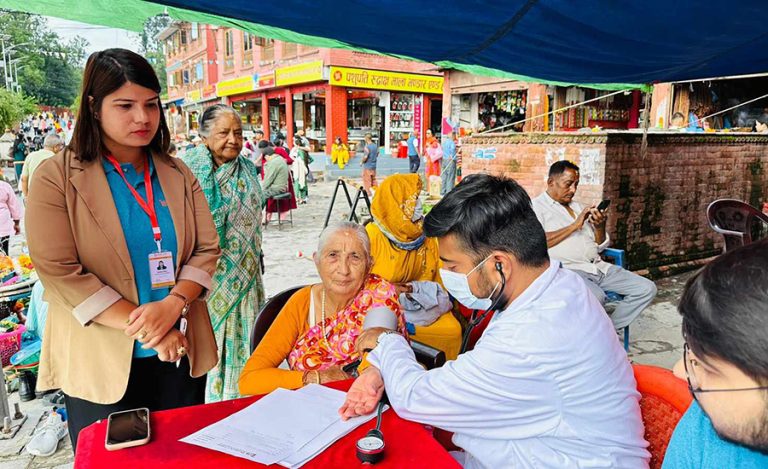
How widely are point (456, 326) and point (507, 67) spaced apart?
2121 millimetres

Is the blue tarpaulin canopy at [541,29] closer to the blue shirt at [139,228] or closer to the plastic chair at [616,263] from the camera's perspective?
the blue shirt at [139,228]

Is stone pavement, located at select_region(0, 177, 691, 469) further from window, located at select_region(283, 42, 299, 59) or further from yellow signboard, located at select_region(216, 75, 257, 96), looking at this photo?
yellow signboard, located at select_region(216, 75, 257, 96)

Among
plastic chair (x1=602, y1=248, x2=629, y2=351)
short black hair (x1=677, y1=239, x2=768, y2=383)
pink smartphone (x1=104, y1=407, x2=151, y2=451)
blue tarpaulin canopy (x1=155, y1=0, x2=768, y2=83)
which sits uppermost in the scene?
blue tarpaulin canopy (x1=155, y1=0, x2=768, y2=83)

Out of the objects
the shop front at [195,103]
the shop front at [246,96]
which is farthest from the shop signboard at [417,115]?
the shop front at [195,103]

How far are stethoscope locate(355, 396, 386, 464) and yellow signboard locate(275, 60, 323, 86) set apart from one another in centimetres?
1852

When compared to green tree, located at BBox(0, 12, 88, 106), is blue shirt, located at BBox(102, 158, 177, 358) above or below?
below

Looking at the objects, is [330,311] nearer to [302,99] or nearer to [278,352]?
[278,352]

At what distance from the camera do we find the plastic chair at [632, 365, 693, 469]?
1464mm

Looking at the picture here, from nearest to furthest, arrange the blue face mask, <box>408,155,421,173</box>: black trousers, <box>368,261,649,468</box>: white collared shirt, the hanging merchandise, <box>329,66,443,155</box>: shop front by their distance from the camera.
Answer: <box>368,261,649,468</box>: white collared shirt < the blue face mask < the hanging merchandise < <box>408,155,421,173</box>: black trousers < <box>329,66,443,155</box>: shop front

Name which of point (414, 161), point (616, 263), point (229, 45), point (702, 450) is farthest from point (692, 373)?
point (229, 45)

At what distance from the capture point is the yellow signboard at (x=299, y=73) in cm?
1881

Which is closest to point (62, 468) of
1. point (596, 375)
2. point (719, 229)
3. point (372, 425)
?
point (372, 425)

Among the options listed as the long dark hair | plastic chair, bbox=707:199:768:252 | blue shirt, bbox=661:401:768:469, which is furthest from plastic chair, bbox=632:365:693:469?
plastic chair, bbox=707:199:768:252

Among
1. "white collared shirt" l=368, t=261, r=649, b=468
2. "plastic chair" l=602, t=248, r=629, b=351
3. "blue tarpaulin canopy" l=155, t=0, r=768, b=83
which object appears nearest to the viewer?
"white collared shirt" l=368, t=261, r=649, b=468
